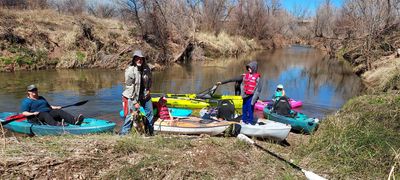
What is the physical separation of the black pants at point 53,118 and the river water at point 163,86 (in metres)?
2.96

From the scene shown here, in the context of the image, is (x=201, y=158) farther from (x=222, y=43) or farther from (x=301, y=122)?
(x=222, y=43)

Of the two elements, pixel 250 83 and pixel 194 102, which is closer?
pixel 250 83

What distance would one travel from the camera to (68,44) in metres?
21.6

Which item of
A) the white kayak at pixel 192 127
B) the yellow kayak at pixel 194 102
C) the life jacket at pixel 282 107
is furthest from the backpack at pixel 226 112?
the yellow kayak at pixel 194 102

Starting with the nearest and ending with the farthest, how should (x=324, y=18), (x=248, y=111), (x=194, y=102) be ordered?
1. (x=248, y=111)
2. (x=194, y=102)
3. (x=324, y=18)

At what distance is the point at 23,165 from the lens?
4.03 metres

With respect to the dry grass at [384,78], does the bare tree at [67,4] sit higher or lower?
higher

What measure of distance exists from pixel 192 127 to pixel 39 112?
10.3 ft

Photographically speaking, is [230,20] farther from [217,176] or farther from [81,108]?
[217,176]

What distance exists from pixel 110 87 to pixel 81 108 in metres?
4.24

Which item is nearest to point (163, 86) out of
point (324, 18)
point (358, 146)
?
point (358, 146)

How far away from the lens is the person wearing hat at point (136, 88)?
646 centimetres

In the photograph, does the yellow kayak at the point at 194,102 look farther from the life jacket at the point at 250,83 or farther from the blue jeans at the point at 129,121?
the blue jeans at the point at 129,121

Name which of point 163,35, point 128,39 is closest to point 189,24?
point 163,35
